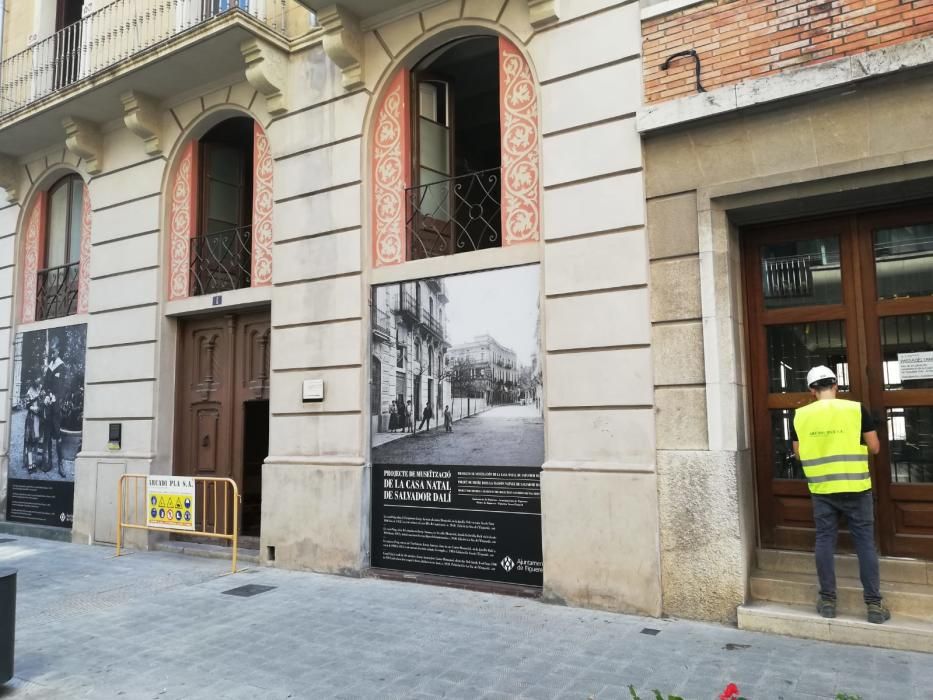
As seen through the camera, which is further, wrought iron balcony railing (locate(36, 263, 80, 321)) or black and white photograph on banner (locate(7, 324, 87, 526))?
wrought iron balcony railing (locate(36, 263, 80, 321))

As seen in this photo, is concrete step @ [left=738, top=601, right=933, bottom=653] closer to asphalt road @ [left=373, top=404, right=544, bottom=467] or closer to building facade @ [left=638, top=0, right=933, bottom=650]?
building facade @ [left=638, top=0, right=933, bottom=650]

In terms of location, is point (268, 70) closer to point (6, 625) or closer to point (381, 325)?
point (381, 325)

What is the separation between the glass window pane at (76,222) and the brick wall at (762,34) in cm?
1029

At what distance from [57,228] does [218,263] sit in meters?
4.53

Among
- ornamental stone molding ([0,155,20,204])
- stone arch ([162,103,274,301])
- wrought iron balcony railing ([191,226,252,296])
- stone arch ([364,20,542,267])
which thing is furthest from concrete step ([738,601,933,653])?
ornamental stone molding ([0,155,20,204])

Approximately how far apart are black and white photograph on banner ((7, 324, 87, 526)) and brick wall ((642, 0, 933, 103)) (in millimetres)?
9821

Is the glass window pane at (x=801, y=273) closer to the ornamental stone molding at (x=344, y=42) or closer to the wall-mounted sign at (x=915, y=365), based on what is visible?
the wall-mounted sign at (x=915, y=365)

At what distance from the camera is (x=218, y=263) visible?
10.5 meters

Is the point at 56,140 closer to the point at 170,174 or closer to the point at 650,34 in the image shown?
the point at 170,174

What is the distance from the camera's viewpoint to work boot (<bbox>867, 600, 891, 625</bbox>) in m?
5.33

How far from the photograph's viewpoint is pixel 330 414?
8539 mm

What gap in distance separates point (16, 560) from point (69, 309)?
451cm

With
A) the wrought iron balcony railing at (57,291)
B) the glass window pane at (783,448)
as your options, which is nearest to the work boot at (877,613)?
the glass window pane at (783,448)

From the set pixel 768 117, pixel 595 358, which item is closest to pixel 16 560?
pixel 595 358
